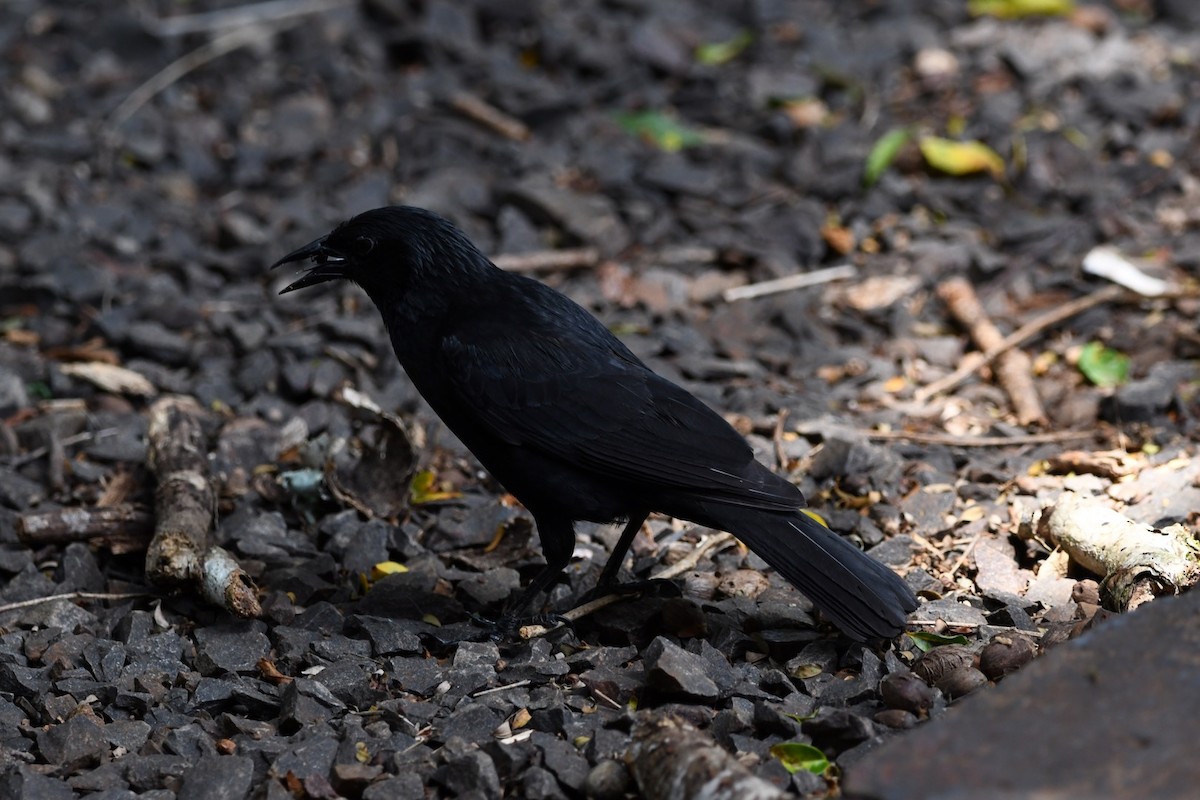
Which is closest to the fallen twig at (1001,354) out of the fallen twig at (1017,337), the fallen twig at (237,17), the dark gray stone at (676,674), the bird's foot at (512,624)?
the fallen twig at (1017,337)

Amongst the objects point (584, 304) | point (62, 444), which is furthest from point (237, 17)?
point (62, 444)

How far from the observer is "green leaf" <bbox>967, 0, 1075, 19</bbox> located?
30.2 feet

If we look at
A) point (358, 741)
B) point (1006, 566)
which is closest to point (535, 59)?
point (1006, 566)

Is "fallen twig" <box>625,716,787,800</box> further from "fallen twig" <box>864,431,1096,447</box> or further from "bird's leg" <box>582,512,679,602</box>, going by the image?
"fallen twig" <box>864,431,1096,447</box>

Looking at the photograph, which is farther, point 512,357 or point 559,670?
point 512,357

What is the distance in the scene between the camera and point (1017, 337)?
6.41m

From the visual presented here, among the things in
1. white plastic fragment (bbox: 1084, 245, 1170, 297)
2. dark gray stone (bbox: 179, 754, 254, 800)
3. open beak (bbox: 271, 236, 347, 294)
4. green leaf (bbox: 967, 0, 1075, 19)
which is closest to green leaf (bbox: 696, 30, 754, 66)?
green leaf (bbox: 967, 0, 1075, 19)

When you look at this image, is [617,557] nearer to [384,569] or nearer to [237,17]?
[384,569]

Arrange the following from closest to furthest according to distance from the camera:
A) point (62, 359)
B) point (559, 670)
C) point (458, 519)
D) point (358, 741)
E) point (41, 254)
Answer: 1. point (358, 741)
2. point (559, 670)
3. point (458, 519)
4. point (62, 359)
5. point (41, 254)

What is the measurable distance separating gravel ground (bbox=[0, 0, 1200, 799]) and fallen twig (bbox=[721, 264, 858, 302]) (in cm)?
7

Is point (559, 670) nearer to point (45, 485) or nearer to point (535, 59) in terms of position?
point (45, 485)

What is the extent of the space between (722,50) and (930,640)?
5.86 m

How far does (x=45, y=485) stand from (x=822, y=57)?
568 centimetres

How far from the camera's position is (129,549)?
5.07m
